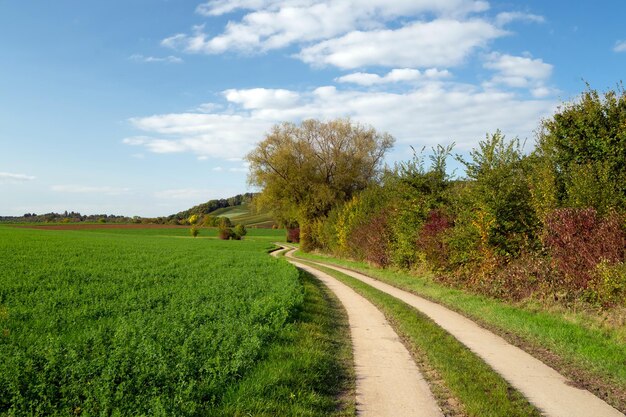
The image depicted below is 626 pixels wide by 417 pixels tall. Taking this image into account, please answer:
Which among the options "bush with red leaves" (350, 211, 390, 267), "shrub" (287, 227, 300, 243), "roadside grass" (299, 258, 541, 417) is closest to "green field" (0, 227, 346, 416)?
"roadside grass" (299, 258, 541, 417)

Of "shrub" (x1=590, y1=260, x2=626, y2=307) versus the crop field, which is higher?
"shrub" (x1=590, y1=260, x2=626, y2=307)

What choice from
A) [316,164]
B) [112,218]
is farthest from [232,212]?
[316,164]

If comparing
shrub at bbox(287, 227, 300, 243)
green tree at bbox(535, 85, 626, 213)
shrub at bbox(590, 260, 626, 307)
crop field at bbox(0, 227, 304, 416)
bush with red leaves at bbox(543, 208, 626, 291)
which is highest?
green tree at bbox(535, 85, 626, 213)

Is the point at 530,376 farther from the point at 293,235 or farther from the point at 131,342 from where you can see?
the point at 293,235

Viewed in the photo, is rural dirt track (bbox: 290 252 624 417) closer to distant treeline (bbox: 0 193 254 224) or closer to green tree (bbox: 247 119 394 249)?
green tree (bbox: 247 119 394 249)

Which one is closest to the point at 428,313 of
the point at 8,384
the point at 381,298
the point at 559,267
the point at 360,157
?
the point at 381,298

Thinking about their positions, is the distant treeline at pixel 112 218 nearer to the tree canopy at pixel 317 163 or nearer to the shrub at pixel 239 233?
the shrub at pixel 239 233

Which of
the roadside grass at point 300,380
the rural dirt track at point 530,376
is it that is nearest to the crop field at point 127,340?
the roadside grass at point 300,380

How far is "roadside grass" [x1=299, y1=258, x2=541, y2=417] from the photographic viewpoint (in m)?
6.26

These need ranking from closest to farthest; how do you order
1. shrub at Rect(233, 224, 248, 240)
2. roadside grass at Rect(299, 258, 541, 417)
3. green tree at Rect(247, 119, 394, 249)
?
roadside grass at Rect(299, 258, 541, 417) → green tree at Rect(247, 119, 394, 249) → shrub at Rect(233, 224, 248, 240)

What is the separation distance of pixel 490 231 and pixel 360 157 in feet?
119

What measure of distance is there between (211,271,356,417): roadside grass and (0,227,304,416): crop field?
0.32 meters

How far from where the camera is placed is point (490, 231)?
56.5 ft

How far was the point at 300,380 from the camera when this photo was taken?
284 inches
